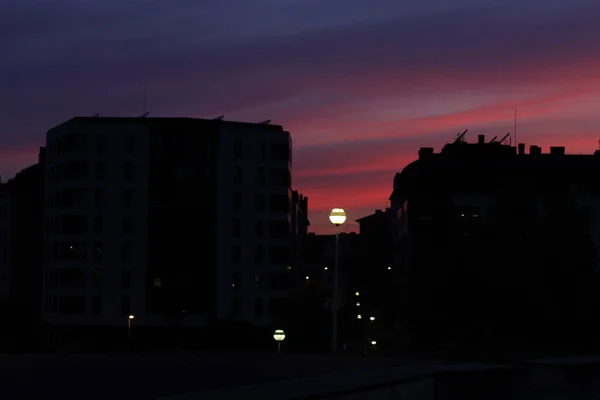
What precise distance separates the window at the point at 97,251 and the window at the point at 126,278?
117 inches

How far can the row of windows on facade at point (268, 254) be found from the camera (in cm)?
10894

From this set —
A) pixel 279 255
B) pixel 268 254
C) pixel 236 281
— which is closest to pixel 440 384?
pixel 236 281

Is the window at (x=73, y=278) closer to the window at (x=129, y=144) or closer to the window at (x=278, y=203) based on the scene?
the window at (x=129, y=144)

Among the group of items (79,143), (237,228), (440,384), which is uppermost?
(79,143)

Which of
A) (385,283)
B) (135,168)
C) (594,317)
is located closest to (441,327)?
(594,317)

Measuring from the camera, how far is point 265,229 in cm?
11131

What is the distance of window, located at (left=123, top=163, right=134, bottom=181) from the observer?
356 ft

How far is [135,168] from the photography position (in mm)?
108250

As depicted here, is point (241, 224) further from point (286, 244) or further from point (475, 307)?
point (475, 307)

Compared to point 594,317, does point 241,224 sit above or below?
above

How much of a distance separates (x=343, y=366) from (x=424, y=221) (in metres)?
86.5

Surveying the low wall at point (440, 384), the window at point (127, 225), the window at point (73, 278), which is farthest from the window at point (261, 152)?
the low wall at point (440, 384)

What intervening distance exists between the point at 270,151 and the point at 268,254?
11.1 meters

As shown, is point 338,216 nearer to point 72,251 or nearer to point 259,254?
point 259,254
